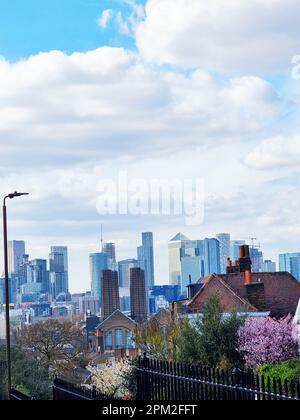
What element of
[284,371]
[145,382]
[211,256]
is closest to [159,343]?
[284,371]

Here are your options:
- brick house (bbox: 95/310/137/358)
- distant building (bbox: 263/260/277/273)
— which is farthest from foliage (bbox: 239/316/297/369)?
distant building (bbox: 263/260/277/273)

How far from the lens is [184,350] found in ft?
139

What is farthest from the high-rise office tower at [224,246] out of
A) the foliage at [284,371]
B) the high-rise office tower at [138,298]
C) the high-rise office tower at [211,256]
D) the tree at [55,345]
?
the foliage at [284,371]

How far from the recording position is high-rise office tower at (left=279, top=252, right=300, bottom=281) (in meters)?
178

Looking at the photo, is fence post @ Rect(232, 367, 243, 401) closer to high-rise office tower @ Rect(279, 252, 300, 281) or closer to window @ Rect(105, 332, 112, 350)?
window @ Rect(105, 332, 112, 350)

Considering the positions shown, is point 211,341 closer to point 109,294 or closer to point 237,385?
point 237,385

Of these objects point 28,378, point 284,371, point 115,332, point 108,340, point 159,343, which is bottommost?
point 108,340

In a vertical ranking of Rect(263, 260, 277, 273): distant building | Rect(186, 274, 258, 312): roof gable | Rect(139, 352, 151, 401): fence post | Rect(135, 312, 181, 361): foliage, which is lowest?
Rect(135, 312, 181, 361): foliage

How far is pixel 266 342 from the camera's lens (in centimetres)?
4816

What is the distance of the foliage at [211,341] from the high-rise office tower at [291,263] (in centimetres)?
13218

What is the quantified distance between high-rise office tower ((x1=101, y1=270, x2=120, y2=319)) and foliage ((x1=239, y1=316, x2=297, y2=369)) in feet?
347

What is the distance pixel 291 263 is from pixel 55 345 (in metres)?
105

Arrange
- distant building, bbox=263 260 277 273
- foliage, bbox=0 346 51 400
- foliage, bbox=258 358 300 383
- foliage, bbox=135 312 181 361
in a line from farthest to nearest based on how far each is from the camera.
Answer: distant building, bbox=263 260 277 273
foliage, bbox=135 312 181 361
foliage, bbox=0 346 51 400
foliage, bbox=258 358 300 383

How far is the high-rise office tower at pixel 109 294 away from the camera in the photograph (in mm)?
161288
